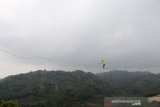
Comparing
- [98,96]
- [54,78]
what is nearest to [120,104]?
[98,96]

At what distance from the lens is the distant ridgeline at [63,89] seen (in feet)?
417

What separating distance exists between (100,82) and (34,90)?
39136 mm

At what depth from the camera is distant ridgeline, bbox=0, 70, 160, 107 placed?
127 metres

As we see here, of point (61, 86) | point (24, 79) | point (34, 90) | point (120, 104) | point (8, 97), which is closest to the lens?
point (120, 104)

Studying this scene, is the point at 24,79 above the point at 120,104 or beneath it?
above

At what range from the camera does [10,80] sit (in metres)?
174

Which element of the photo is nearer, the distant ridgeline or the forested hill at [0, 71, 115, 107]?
the distant ridgeline

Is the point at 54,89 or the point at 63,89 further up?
the point at 54,89

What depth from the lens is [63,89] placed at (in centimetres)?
15438

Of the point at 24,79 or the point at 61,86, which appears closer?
the point at 61,86

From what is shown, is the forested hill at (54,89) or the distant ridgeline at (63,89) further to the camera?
the forested hill at (54,89)

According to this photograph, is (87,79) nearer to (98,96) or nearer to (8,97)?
(98,96)

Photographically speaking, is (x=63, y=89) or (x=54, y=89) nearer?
(x=63, y=89)

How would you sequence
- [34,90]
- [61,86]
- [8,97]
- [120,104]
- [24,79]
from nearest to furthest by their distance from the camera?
[120,104] < [8,97] < [34,90] < [61,86] < [24,79]
